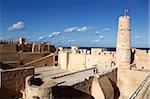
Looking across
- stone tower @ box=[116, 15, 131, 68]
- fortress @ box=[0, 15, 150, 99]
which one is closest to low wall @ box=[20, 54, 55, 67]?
fortress @ box=[0, 15, 150, 99]

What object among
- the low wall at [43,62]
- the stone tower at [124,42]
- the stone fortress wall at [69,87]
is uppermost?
the stone tower at [124,42]

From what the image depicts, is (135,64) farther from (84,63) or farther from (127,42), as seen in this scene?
(84,63)

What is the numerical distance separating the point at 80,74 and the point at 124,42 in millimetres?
4850

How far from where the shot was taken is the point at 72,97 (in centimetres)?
1104

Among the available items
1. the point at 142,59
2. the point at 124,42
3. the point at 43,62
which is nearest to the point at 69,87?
the point at 124,42

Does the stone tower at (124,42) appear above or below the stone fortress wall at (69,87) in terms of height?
above

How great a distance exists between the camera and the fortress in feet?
34.4

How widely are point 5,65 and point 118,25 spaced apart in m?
10.7

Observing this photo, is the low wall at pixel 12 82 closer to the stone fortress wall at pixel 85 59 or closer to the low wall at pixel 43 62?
the low wall at pixel 43 62

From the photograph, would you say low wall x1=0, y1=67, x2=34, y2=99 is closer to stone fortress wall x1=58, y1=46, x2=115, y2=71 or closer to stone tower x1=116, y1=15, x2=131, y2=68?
stone tower x1=116, y1=15, x2=131, y2=68

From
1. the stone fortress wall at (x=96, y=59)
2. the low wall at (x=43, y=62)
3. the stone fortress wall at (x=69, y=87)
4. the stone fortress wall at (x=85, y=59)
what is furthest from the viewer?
the low wall at (x=43, y=62)

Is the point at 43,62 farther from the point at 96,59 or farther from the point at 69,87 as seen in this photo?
the point at 69,87

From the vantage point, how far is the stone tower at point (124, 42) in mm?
16266

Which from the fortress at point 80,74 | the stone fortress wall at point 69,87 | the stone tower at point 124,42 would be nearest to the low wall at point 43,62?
the fortress at point 80,74
